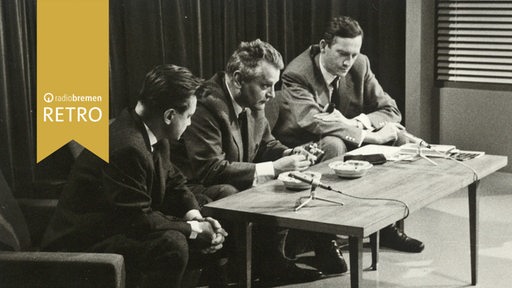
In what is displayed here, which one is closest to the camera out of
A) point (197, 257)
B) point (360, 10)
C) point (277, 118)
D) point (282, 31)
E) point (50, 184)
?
point (197, 257)

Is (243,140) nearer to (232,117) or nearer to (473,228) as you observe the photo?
(232,117)

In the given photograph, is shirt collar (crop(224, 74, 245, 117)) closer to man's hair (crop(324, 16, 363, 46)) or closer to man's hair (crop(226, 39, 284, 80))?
man's hair (crop(226, 39, 284, 80))

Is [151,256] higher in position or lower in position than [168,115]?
lower

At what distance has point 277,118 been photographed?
188 inches

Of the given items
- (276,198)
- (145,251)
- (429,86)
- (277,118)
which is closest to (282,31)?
(277,118)

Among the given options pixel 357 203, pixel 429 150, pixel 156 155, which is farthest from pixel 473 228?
pixel 156 155

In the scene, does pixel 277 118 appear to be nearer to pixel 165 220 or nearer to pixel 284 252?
pixel 284 252

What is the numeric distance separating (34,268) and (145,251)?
415 mm

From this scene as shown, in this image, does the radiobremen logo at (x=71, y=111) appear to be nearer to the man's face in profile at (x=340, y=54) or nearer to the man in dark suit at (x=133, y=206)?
the man in dark suit at (x=133, y=206)

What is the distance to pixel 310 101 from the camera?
186 inches

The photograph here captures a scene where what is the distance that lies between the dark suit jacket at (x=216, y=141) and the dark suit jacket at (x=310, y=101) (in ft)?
2.15

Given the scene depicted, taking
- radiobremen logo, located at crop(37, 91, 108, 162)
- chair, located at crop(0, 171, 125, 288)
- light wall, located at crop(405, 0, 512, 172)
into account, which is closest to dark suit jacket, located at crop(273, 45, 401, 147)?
light wall, located at crop(405, 0, 512, 172)

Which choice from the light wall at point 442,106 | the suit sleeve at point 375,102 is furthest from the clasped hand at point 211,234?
the light wall at point 442,106

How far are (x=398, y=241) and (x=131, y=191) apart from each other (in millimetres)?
1893
